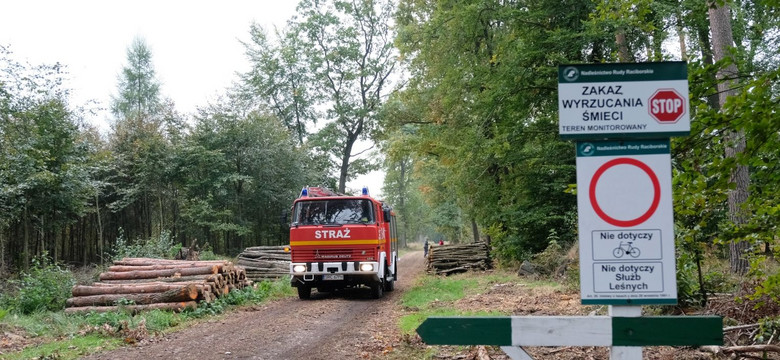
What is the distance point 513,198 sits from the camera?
61.2ft

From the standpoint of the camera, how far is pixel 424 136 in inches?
919

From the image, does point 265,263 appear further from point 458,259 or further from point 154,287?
point 458,259

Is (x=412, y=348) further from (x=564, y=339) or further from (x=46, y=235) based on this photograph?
(x=46, y=235)

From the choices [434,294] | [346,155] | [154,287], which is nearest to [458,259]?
[434,294]

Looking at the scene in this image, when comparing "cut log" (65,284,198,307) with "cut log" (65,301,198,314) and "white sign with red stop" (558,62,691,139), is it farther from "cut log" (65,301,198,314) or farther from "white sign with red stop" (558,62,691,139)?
"white sign with red stop" (558,62,691,139)

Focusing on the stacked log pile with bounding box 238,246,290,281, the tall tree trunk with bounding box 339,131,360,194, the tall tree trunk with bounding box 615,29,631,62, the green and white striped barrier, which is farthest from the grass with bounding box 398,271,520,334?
the tall tree trunk with bounding box 339,131,360,194

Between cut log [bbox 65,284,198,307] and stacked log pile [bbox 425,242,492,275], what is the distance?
40.5 feet

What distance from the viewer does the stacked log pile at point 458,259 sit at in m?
21.8

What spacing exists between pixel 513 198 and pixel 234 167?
16.5 meters

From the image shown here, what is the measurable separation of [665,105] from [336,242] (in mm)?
10624

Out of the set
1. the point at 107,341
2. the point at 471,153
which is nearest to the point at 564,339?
the point at 107,341

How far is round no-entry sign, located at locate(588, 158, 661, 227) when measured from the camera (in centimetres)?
255

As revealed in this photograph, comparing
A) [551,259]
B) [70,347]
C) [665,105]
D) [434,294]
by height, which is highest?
[665,105]

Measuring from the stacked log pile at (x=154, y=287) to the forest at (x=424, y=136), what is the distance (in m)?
2.06
